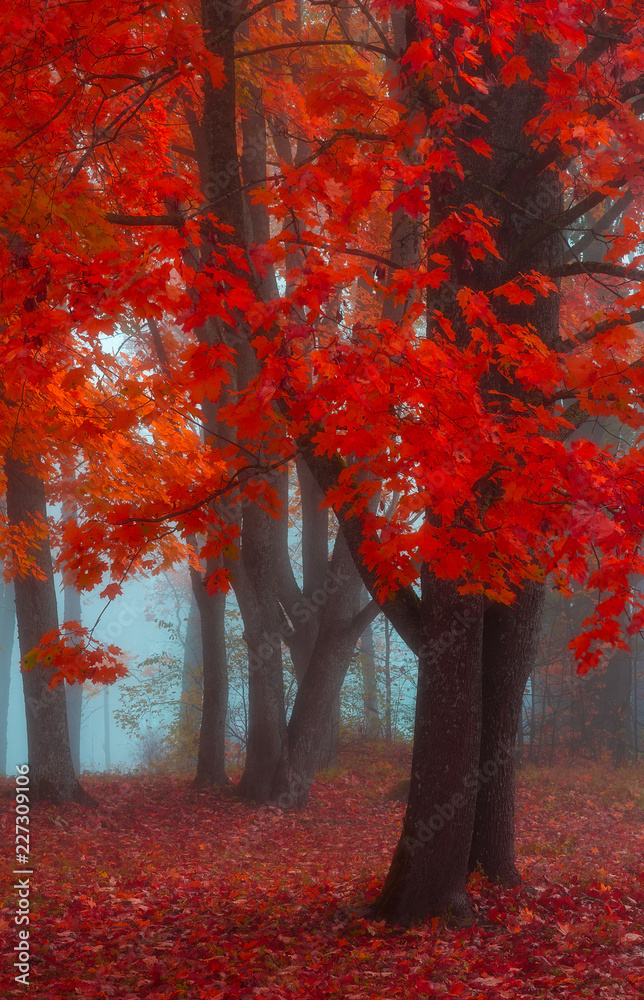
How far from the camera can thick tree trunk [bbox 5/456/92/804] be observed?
32.9 ft

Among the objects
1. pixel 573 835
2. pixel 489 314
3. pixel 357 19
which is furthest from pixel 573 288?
pixel 489 314

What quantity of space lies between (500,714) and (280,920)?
7.29 ft

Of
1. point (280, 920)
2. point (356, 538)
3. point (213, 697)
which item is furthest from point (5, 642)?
point (356, 538)

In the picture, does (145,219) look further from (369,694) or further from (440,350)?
(369,694)

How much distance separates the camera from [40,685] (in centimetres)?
1008

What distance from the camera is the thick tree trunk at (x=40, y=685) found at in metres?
10.0

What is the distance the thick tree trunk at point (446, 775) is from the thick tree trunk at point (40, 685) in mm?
6521

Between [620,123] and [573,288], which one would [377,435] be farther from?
[573,288]

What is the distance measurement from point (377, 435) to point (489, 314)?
56.3 inches

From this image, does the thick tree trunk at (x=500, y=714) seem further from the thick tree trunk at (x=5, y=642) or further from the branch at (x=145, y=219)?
the thick tree trunk at (x=5, y=642)

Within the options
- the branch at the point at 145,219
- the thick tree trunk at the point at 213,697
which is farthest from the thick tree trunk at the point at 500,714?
the thick tree trunk at the point at 213,697

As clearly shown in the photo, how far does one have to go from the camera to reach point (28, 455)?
959cm

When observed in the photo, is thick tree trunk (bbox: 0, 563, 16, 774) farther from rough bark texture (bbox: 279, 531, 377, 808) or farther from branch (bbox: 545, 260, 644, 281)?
branch (bbox: 545, 260, 644, 281)

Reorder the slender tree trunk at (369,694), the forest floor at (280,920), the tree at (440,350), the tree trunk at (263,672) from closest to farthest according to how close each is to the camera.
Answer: the tree at (440,350) < the forest floor at (280,920) < the tree trunk at (263,672) < the slender tree trunk at (369,694)
